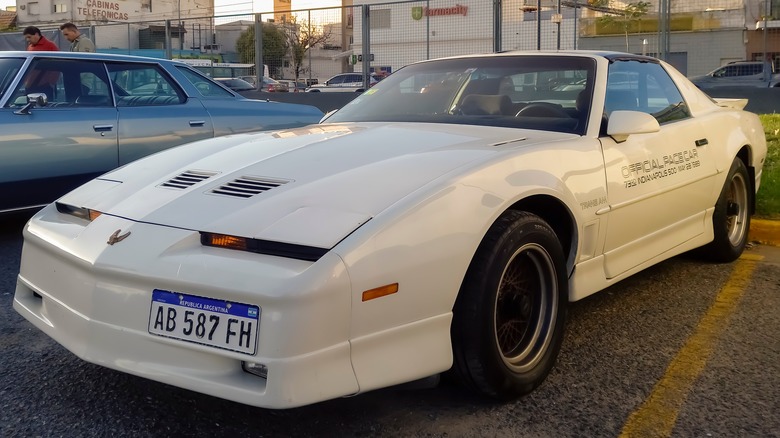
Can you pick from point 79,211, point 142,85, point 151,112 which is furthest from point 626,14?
point 79,211

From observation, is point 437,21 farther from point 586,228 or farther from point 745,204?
point 586,228

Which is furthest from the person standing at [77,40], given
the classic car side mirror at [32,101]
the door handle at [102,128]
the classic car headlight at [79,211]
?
the classic car headlight at [79,211]

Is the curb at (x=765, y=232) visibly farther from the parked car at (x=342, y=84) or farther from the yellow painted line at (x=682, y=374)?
the parked car at (x=342, y=84)

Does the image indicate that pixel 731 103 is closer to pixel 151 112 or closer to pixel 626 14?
pixel 151 112

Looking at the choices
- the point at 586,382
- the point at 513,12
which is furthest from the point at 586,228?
the point at 513,12

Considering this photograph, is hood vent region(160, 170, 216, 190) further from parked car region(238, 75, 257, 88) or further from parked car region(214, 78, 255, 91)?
parked car region(238, 75, 257, 88)

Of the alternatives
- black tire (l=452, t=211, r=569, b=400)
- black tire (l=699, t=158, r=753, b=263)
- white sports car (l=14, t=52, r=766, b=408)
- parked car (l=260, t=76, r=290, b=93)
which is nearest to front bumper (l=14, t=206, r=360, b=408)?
white sports car (l=14, t=52, r=766, b=408)

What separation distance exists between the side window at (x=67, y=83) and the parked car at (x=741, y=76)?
11244 millimetres

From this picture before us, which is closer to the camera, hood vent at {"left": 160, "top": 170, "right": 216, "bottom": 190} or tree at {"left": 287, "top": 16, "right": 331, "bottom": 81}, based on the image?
hood vent at {"left": 160, "top": 170, "right": 216, "bottom": 190}

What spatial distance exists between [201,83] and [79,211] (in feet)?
13.8

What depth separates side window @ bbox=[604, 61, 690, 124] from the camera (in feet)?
13.4

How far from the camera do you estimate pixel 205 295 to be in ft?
7.78

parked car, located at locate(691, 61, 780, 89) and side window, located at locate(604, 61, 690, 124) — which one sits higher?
parked car, located at locate(691, 61, 780, 89)

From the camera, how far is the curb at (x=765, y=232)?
18.6ft
